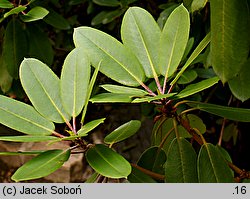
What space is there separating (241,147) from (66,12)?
1.12 m

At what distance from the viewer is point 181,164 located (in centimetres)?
83

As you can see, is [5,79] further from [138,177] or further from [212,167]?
[212,167]


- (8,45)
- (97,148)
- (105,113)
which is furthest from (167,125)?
(105,113)

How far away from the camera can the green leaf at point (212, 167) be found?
0.79m

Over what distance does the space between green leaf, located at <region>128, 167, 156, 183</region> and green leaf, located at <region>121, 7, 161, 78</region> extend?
0.20 metres

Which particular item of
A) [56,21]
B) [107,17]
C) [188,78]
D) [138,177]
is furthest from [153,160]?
[107,17]

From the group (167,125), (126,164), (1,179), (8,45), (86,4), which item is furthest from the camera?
(1,179)

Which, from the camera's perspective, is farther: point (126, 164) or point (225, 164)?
point (225, 164)

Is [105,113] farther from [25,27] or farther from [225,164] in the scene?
[225,164]

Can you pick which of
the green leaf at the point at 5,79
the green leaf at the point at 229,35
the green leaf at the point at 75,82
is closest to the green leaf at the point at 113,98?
the green leaf at the point at 75,82

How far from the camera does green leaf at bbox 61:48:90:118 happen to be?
704 mm

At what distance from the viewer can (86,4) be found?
204 cm

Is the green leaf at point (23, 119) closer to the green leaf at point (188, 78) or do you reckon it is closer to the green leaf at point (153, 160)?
the green leaf at point (153, 160)

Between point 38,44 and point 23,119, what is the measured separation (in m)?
0.74
